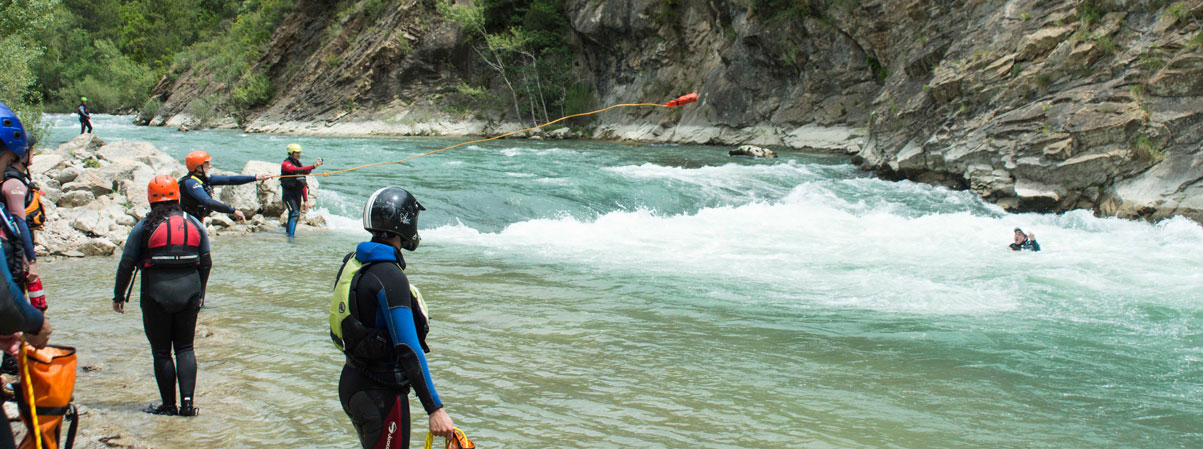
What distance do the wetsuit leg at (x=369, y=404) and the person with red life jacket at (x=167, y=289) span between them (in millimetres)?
2046

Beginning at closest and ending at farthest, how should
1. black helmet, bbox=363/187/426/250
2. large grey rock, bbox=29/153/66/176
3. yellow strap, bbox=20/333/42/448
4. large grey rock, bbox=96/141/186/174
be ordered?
yellow strap, bbox=20/333/42/448 → black helmet, bbox=363/187/426/250 → large grey rock, bbox=29/153/66/176 → large grey rock, bbox=96/141/186/174

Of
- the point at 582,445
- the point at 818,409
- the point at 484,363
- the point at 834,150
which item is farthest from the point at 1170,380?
the point at 834,150

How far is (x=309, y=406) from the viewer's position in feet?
16.8

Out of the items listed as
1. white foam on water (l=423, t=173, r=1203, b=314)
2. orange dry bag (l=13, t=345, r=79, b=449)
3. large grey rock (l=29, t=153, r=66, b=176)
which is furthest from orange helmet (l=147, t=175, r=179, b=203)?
large grey rock (l=29, t=153, r=66, b=176)

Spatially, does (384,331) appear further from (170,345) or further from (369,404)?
(170,345)

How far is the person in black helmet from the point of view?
9.99ft

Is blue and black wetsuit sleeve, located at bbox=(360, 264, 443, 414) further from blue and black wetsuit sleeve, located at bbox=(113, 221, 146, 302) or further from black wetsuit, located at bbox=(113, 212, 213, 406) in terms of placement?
blue and black wetsuit sleeve, located at bbox=(113, 221, 146, 302)

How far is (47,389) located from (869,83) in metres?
28.5

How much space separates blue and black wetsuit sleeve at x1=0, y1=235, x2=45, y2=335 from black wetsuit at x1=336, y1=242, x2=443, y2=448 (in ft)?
3.40

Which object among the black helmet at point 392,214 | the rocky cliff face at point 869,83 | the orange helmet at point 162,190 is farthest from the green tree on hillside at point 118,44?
the black helmet at point 392,214

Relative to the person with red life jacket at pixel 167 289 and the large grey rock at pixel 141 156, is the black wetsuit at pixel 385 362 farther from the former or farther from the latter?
the large grey rock at pixel 141 156

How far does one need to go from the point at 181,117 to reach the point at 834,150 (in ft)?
130

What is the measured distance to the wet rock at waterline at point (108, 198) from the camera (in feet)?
34.3

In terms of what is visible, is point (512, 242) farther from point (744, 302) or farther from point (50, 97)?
point (50, 97)
